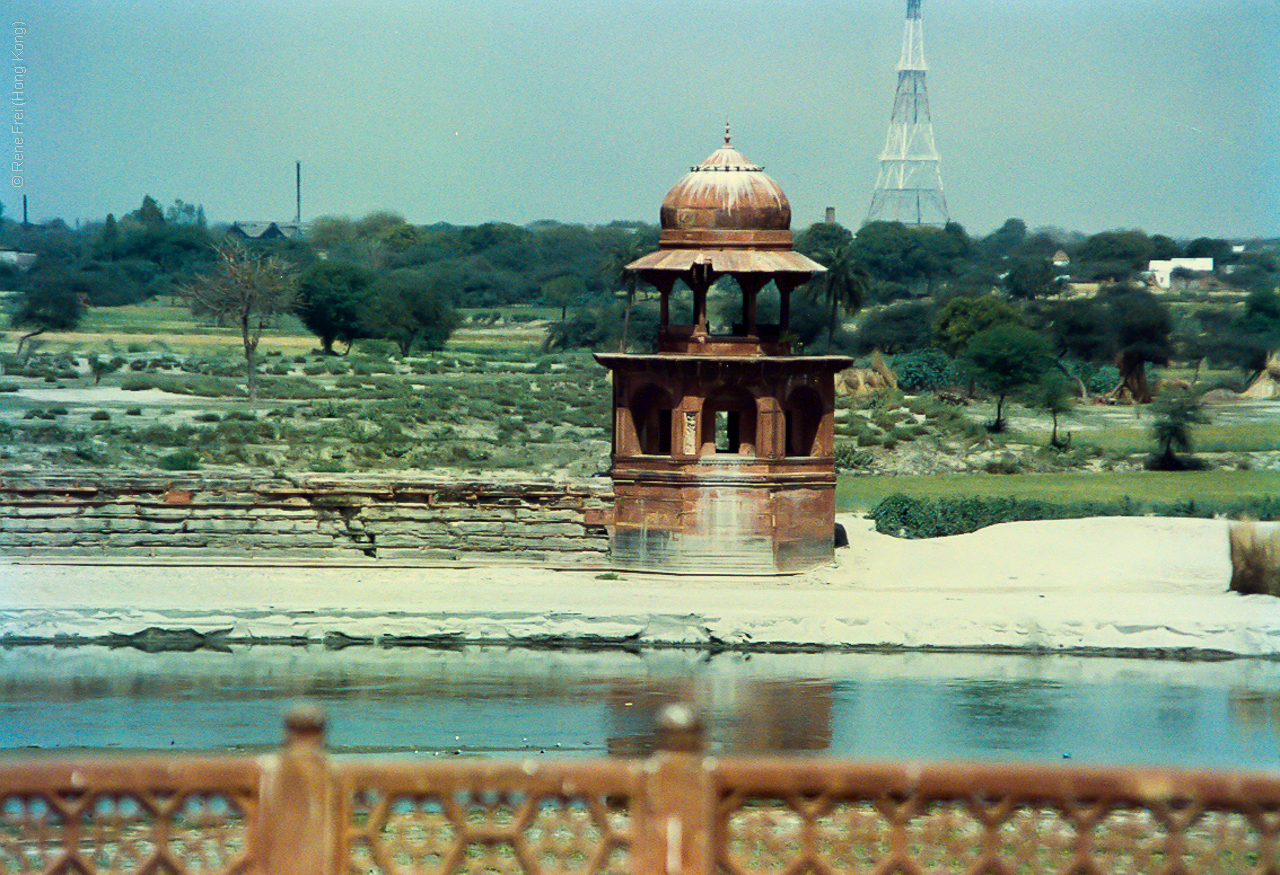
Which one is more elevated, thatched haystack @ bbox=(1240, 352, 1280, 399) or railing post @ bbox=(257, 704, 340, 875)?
thatched haystack @ bbox=(1240, 352, 1280, 399)

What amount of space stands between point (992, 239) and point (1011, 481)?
7911 cm

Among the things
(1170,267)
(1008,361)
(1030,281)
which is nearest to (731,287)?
(1030,281)

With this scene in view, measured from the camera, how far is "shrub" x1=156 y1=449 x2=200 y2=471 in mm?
40741

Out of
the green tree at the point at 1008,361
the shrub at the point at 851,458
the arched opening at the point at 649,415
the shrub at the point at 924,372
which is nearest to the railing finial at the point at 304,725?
the arched opening at the point at 649,415

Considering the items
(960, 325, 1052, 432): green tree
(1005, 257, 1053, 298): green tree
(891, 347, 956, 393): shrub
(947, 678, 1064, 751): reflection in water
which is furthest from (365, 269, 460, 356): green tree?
(947, 678, 1064, 751): reflection in water

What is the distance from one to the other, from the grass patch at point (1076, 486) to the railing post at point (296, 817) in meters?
26.4

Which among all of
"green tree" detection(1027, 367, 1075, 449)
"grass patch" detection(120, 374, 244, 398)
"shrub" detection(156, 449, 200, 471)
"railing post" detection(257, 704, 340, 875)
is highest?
"grass patch" detection(120, 374, 244, 398)

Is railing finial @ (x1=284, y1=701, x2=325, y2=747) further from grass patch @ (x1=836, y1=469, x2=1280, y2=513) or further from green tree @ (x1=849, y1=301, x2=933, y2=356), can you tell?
green tree @ (x1=849, y1=301, x2=933, y2=356)

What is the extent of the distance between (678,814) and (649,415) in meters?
17.3

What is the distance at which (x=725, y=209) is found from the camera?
76.6 feet

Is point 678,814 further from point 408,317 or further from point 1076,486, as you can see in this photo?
point 408,317

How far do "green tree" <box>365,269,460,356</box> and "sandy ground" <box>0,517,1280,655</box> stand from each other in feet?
172

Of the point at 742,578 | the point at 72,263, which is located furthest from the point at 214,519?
the point at 72,263

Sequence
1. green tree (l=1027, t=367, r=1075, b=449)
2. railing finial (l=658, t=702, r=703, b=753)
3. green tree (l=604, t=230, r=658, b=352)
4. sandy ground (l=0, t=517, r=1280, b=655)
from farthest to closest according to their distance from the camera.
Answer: green tree (l=604, t=230, r=658, b=352)
green tree (l=1027, t=367, r=1075, b=449)
sandy ground (l=0, t=517, r=1280, b=655)
railing finial (l=658, t=702, r=703, b=753)
